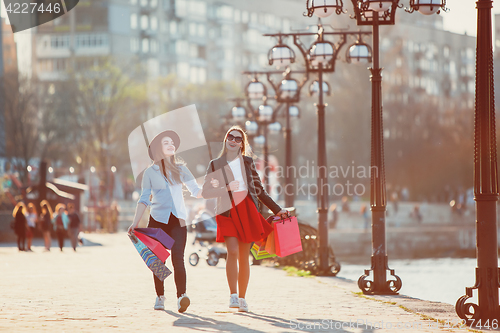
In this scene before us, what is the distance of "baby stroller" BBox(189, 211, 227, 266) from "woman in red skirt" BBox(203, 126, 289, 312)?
11.5 m

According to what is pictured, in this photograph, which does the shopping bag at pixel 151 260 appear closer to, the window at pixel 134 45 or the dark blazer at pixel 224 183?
the dark blazer at pixel 224 183

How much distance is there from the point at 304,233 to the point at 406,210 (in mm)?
47033

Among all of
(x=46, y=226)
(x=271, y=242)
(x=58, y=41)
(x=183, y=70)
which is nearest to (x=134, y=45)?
(x=183, y=70)

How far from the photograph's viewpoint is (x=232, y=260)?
913 cm

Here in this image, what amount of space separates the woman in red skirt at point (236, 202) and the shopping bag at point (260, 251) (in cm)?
37

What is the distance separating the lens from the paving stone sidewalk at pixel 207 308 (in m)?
7.94

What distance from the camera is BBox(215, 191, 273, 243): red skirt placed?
9000 mm

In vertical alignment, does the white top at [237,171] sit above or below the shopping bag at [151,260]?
above

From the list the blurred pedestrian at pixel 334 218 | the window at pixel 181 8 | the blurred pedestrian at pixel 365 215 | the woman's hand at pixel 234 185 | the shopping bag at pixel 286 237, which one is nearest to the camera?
the woman's hand at pixel 234 185

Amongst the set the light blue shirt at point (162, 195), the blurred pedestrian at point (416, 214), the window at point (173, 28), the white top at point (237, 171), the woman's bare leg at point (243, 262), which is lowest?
the blurred pedestrian at point (416, 214)

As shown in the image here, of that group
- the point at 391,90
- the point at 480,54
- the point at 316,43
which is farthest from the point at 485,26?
the point at 391,90

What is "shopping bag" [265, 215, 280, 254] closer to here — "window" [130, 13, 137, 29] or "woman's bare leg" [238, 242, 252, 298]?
"woman's bare leg" [238, 242, 252, 298]

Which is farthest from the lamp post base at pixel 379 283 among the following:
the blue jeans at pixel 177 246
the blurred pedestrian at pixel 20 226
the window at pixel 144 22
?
the window at pixel 144 22

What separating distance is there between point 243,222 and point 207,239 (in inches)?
522
